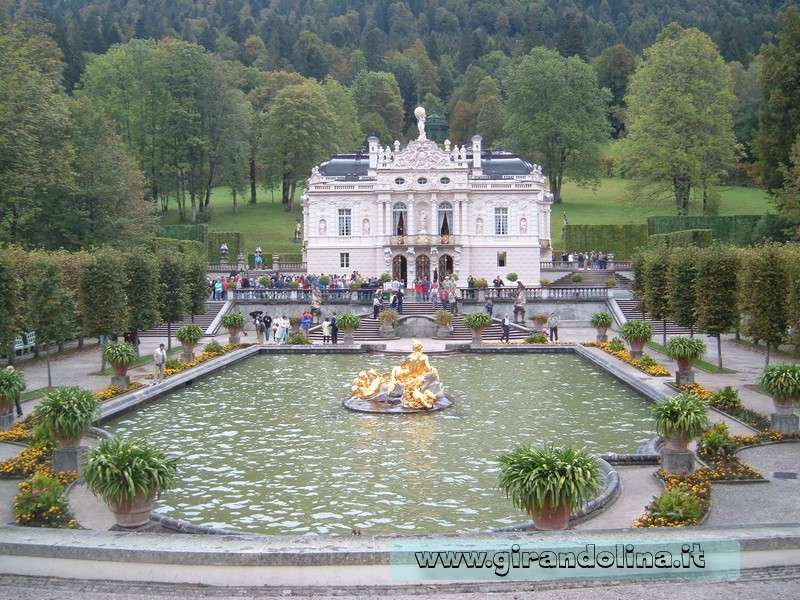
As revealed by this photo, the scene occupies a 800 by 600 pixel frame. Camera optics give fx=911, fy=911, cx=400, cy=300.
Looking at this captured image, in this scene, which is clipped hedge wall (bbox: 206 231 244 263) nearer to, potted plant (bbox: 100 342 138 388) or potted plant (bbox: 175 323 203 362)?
potted plant (bbox: 175 323 203 362)

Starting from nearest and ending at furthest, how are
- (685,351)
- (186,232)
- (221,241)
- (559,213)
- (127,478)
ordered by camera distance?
(127,478)
(685,351)
(186,232)
(221,241)
(559,213)

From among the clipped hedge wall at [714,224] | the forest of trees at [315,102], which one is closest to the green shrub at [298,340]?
the forest of trees at [315,102]

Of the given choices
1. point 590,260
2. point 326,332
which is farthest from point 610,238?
point 326,332

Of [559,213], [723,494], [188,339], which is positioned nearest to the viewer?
[723,494]

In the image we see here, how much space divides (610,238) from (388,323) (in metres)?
32.5

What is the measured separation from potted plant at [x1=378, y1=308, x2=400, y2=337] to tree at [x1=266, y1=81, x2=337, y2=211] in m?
44.3

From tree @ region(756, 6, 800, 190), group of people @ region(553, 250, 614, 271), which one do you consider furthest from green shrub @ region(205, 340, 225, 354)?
group of people @ region(553, 250, 614, 271)

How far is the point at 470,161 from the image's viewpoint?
68.6 m

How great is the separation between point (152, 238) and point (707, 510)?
50291 mm

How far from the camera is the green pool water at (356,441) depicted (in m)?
17.1

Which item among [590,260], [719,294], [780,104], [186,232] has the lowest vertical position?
[719,294]

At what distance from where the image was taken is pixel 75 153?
181 feet

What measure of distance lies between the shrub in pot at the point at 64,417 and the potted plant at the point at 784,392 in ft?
52.0

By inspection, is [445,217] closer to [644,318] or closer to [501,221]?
[501,221]
